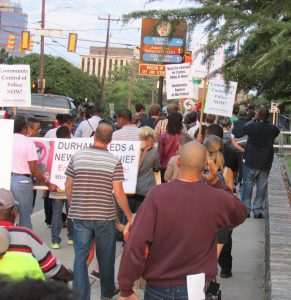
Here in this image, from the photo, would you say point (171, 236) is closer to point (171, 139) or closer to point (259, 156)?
point (171, 139)

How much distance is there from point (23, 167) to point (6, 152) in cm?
123

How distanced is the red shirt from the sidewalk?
10.1ft

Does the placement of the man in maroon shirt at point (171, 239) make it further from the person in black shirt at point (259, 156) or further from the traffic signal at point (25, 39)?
the traffic signal at point (25, 39)

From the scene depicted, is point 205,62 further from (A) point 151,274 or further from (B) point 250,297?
(B) point 250,297

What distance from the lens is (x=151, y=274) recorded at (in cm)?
436

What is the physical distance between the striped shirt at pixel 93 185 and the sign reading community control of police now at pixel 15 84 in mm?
4969

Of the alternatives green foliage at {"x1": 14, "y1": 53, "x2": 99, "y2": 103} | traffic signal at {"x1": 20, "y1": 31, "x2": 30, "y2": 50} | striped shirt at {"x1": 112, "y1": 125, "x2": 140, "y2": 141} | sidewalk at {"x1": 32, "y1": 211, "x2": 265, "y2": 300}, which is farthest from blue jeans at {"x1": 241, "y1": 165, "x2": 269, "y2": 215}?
green foliage at {"x1": 14, "y1": 53, "x2": 99, "y2": 103}

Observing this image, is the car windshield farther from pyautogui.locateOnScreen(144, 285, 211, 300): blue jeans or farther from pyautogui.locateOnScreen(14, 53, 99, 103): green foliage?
pyautogui.locateOnScreen(14, 53, 99, 103): green foliage

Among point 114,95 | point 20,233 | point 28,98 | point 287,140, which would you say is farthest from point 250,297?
point 114,95

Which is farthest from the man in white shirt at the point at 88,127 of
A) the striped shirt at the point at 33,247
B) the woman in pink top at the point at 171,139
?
the striped shirt at the point at 33,247

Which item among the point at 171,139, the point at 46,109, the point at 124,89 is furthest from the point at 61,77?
the point at 171,139

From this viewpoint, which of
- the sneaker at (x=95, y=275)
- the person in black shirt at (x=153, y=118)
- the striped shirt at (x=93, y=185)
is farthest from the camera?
the person in black shirt at (x=153, y=118)

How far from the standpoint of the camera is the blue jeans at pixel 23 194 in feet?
27.4

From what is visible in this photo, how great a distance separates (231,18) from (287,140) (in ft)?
85.4
